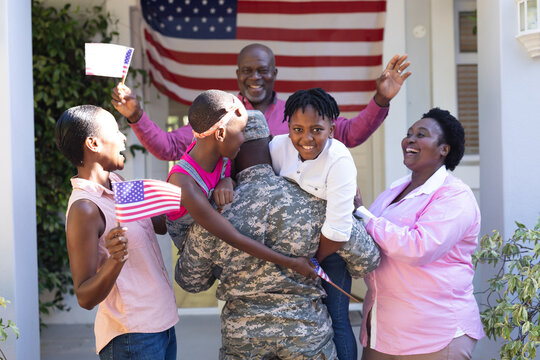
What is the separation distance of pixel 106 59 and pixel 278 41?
289cm

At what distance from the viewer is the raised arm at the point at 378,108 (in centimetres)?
303

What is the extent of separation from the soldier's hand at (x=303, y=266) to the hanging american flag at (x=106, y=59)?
3.55 feet

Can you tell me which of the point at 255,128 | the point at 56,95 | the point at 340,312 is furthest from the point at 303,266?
the point at 56,95

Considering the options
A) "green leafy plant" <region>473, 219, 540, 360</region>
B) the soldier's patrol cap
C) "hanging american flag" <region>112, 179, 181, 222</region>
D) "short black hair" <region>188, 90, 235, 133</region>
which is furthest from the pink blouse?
"hanging american flag" <region>112, 179, 181, 222</region>

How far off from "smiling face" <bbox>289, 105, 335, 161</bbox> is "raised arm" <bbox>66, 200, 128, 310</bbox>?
0.78m

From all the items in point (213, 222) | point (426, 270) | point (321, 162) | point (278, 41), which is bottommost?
point (426, 270)

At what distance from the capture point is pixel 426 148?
2805mm

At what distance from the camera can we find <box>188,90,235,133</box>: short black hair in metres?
2.25

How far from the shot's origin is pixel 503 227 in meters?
3.56

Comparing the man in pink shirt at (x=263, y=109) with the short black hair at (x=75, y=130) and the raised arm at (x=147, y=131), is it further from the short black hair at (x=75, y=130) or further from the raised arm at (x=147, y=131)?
the short black hair at (x=75, y=130)

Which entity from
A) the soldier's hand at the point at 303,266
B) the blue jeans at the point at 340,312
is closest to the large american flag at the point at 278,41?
the blue jeans at the point at 340,312

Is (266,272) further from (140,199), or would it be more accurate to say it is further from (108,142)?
(108,142)

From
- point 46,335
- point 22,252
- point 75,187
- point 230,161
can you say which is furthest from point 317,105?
point 46,335

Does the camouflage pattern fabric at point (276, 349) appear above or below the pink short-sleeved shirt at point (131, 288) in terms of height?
below
